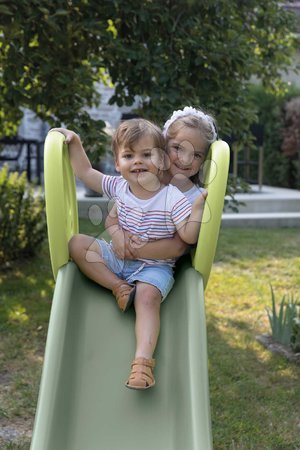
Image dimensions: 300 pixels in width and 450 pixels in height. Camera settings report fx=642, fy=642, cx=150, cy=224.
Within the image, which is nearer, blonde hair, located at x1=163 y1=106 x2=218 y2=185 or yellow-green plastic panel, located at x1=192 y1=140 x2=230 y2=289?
yellow-green plastic panel, located at x1=192 y1=140 x2=230 y2=289

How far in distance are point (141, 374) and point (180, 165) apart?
2.91 ft

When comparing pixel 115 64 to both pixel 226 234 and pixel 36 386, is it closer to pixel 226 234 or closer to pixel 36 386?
pixel 36 386

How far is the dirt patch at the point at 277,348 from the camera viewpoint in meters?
3.64

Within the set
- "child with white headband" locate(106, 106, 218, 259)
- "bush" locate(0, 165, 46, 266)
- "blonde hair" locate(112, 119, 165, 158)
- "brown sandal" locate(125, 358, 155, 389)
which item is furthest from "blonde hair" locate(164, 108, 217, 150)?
"bush" locate(0, 165, 46, 266)

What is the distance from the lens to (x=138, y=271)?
8.12ft

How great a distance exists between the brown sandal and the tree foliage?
2.28 meters

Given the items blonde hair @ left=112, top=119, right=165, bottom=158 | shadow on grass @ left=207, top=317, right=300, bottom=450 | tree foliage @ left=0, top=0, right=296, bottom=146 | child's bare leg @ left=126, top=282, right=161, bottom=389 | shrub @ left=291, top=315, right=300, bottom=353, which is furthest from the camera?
tree foliage @ left=0, top=0, right=296, bottom=146

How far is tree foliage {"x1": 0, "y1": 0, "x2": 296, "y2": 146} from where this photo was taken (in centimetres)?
409

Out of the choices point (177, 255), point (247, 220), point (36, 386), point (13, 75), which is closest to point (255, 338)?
point (36, 386)

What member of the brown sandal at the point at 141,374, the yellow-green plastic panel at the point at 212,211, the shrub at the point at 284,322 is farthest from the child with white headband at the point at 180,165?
the shrub at the point at 284,322

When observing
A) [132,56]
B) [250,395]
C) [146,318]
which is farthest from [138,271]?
[132,56]

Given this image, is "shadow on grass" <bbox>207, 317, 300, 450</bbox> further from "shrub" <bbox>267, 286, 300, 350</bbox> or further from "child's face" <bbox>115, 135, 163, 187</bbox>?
"child's face" <bbox>115, 135, 163, 187</bbox>

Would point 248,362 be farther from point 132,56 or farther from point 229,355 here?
point 132,56

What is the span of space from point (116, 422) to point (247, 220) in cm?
632
